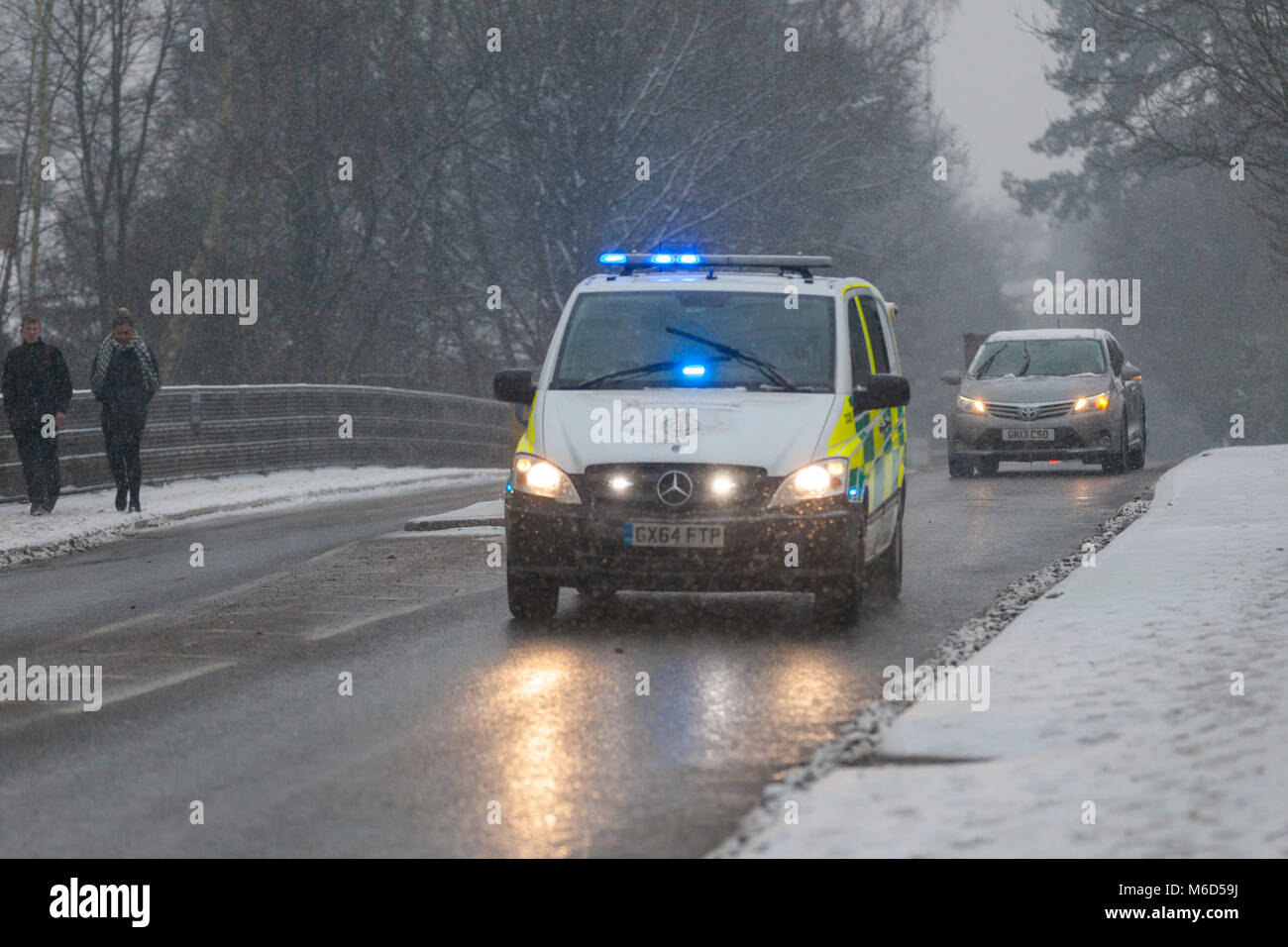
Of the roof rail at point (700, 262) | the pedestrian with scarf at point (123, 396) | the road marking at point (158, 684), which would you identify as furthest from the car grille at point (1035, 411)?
the road marking at point (158, 684)

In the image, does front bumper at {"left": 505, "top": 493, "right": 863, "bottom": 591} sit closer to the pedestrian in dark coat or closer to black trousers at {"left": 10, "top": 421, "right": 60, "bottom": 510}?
the pedestrian in dark coat

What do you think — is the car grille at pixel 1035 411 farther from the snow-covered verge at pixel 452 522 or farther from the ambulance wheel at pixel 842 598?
the ambulance wheel at pixel 842 598

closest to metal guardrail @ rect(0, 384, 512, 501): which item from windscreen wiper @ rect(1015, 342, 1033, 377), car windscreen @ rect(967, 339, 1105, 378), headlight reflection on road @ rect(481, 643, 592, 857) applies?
car windscreen @ rect(967, 339, 1105, 378)

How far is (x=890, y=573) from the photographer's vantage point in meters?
12.0

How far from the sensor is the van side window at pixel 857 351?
36.7ft

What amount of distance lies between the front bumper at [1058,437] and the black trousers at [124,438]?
31.0 ft

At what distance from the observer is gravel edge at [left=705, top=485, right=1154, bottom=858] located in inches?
235

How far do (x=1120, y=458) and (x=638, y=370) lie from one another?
1403 cm

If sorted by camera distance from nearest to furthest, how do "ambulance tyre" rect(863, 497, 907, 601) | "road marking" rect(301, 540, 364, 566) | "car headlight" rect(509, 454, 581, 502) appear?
"car headlight" rect(509, 454, 581, 502) < "ambulance tyre" rect(863, 497, 907, 601) < "road marking" rect(301, 540, 364, 566)

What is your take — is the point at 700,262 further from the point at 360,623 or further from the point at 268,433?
the point at 268,433

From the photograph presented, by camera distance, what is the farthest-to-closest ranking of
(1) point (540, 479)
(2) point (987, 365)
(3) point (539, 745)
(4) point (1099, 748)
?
1. (2) point (987, 365)
2. (1) point (540, 479)
3. (3) point (539, 745)
4. (4) point (1099, 748)

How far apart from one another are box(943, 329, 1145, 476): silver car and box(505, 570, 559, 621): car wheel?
43.2 feet

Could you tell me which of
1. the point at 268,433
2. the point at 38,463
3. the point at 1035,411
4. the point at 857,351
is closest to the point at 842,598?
the point at 857,351
